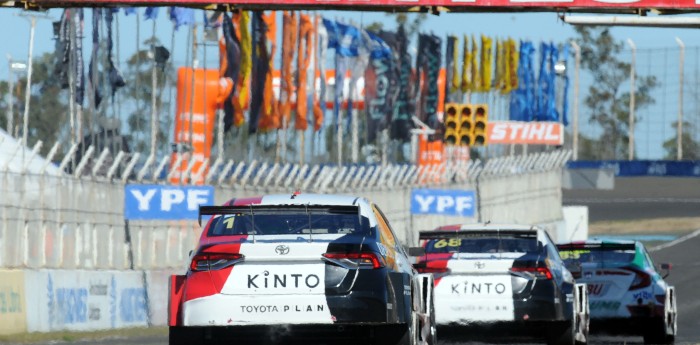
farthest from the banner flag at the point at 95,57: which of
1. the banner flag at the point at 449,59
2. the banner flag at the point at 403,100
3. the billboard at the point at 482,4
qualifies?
the banner flag at the point at 449,59

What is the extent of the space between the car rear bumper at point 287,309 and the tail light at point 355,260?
0.67 ft

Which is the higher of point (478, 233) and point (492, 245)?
point (478, 233)

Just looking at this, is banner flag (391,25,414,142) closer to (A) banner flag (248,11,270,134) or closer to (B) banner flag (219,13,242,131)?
(A) banner flag (248,11,270,134)

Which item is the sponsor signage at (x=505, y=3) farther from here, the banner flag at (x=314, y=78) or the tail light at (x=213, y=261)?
the banner flag at (x=314, y=78)

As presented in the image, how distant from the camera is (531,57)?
77250 mm

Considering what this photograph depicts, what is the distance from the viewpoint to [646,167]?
305ft

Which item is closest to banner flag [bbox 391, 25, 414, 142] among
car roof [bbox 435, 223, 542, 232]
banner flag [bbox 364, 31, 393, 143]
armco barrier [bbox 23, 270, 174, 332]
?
banner flag [bbox 364, 31, 393, 143]

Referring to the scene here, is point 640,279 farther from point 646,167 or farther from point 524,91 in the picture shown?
point 646,167

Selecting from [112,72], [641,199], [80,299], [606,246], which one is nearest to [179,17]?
[112,72]

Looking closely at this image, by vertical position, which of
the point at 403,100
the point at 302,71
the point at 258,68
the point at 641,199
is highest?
the point at 302,71

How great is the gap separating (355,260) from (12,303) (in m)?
11.1

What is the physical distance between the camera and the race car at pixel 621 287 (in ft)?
69.5

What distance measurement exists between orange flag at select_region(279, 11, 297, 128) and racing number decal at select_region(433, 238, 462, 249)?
106 ft

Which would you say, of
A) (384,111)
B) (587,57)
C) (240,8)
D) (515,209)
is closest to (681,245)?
(515,209)
